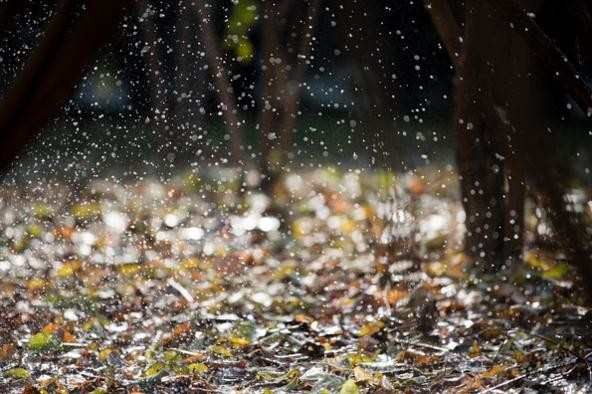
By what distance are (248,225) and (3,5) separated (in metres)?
3.81

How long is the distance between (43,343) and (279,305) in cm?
110

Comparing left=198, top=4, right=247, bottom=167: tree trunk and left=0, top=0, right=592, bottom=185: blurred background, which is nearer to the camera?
left=0, top=0, right=592, bottom=185: blurred background

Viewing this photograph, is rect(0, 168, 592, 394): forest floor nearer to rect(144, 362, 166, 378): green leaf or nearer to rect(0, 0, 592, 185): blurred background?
rect(144, 362, 166, 378): green leaf

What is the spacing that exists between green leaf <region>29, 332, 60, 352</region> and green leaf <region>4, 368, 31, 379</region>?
0.71 ft

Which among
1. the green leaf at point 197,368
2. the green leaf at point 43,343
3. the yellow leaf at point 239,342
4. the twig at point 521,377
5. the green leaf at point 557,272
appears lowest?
the twig at point 521,377

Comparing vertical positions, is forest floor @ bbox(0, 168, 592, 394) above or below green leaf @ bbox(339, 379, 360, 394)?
above

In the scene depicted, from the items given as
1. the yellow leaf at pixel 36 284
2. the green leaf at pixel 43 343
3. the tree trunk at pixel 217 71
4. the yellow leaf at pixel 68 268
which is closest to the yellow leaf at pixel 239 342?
the green leaf at pixel 43 343

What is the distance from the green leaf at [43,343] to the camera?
2.86 meters

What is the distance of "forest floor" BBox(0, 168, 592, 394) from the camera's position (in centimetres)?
255

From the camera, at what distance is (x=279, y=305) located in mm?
3514

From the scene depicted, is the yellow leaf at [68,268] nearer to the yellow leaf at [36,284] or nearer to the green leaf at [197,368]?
the yellow leaf at [36,284]

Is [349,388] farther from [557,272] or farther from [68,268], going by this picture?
[68,268]

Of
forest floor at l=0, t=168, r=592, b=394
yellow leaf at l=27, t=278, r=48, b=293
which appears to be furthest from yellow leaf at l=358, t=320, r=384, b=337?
yellow leaf at l=27, t=278, r=48, b=293

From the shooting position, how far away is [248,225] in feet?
17.4
